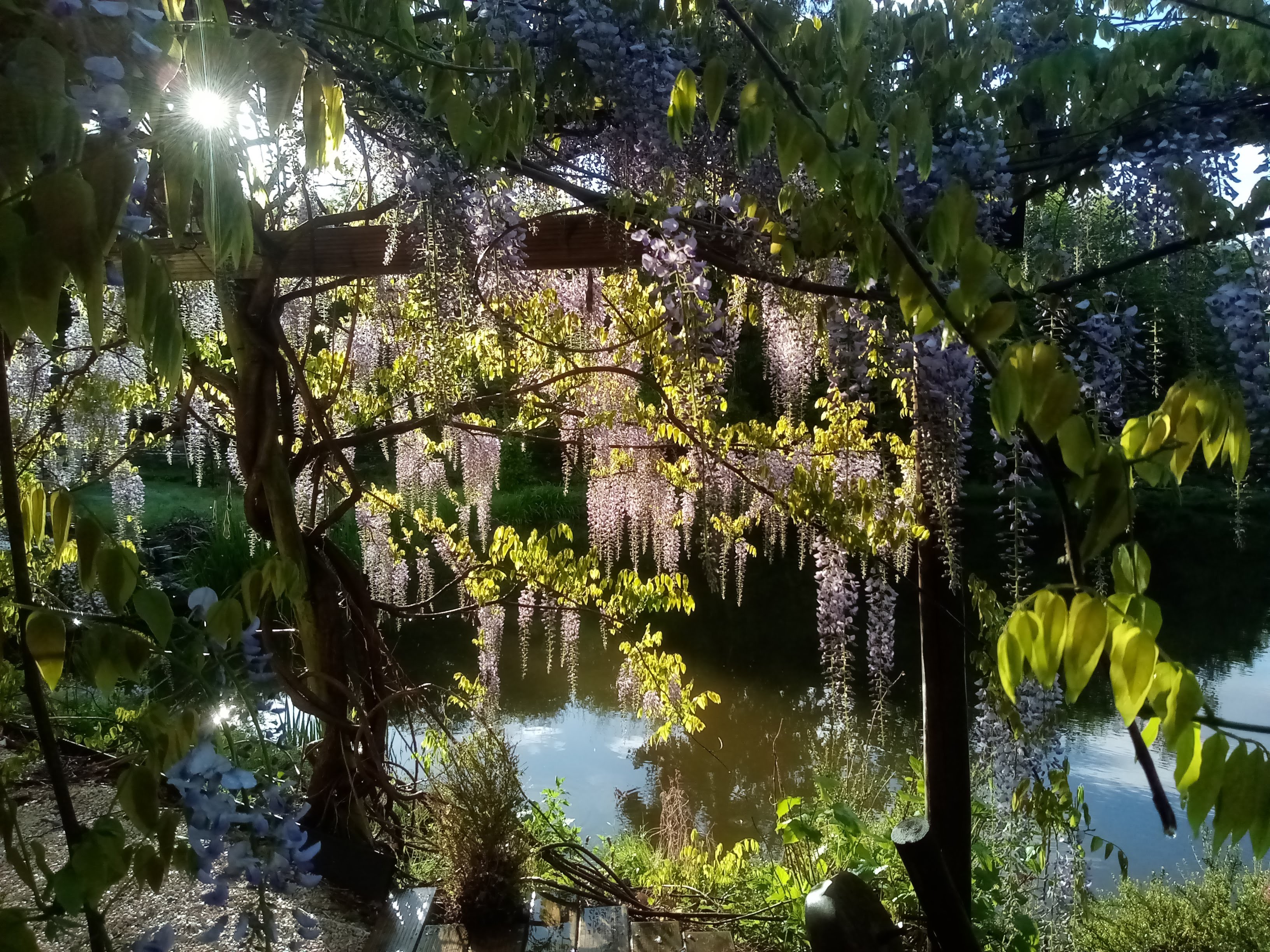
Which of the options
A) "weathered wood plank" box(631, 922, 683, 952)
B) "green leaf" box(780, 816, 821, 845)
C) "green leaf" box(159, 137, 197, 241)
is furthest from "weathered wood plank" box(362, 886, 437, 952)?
"green leaf" box(159, 137, 197, 241)

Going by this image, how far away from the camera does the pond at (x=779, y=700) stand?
494cm

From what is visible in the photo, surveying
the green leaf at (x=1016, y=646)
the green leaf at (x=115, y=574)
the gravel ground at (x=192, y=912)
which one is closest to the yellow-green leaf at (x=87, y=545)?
the green leaf at (x=115, y=574)

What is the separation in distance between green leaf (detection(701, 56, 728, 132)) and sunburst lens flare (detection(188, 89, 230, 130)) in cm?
48

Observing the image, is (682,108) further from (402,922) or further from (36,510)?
(402,922)

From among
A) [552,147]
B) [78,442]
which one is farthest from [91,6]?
[78,442]

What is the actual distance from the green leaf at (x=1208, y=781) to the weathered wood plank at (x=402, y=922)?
1.61 meters

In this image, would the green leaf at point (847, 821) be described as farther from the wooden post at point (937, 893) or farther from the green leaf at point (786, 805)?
the wooden post at point (937, 893)

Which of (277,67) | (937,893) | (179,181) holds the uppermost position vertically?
(277,67)

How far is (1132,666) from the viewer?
52cm

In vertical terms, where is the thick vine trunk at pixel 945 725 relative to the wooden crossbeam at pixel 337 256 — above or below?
below

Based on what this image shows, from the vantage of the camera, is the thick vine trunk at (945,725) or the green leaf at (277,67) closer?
the green leaf at (277,67)

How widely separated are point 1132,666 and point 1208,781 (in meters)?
Answer: 0.08

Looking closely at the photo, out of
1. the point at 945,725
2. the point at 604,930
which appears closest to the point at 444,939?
the point at 604,930

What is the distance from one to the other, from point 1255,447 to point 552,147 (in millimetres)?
1514
